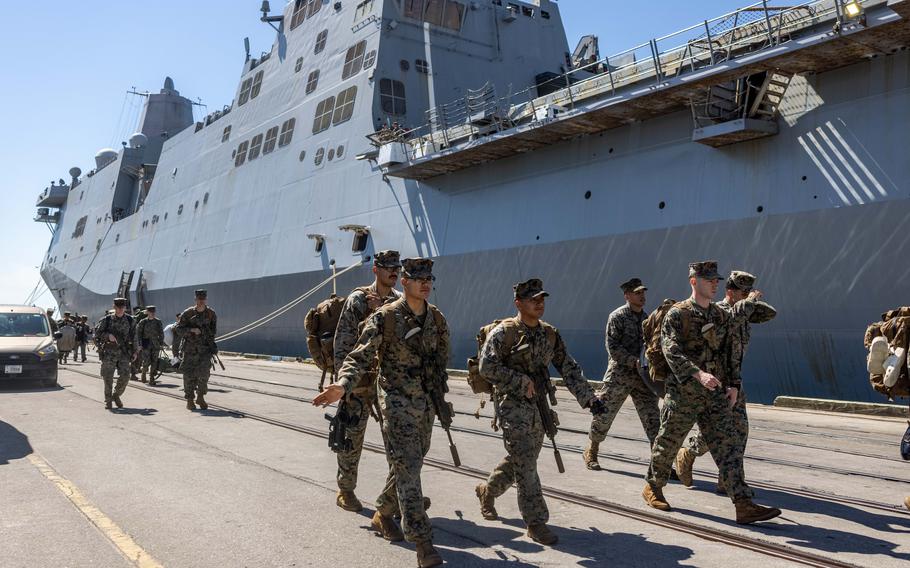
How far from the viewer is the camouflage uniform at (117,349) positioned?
1279 centimetres

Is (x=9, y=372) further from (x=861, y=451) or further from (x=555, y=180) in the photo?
(x=861, y=451)

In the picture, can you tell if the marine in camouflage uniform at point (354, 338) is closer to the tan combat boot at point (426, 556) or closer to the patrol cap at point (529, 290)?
the patrol cap at point (529, 290)

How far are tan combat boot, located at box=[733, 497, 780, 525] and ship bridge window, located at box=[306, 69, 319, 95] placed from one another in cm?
2110

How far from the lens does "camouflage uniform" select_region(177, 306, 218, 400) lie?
1222 centimetres

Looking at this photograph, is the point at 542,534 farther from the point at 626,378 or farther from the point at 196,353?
the point at 196,353

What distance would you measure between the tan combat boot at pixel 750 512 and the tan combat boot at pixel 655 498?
550 mm

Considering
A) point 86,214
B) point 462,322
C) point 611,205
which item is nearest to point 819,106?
point 611,205

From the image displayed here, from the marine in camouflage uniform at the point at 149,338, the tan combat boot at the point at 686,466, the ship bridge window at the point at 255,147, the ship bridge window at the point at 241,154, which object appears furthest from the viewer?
the ship bridge window at the point at 241,154

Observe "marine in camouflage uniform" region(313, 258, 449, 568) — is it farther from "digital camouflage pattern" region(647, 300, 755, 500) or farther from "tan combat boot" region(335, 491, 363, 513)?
"digital camouflage pattern" region(647, 300, 755, 500)

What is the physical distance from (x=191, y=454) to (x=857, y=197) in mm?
9399

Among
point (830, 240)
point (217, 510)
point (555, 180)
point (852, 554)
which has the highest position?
point (555, 180)

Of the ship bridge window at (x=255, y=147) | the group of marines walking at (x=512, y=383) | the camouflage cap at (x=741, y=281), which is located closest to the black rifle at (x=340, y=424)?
the group of marines walking at (x=512, y=383)

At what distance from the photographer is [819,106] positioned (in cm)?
1203

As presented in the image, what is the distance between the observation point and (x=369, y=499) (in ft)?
20.1
